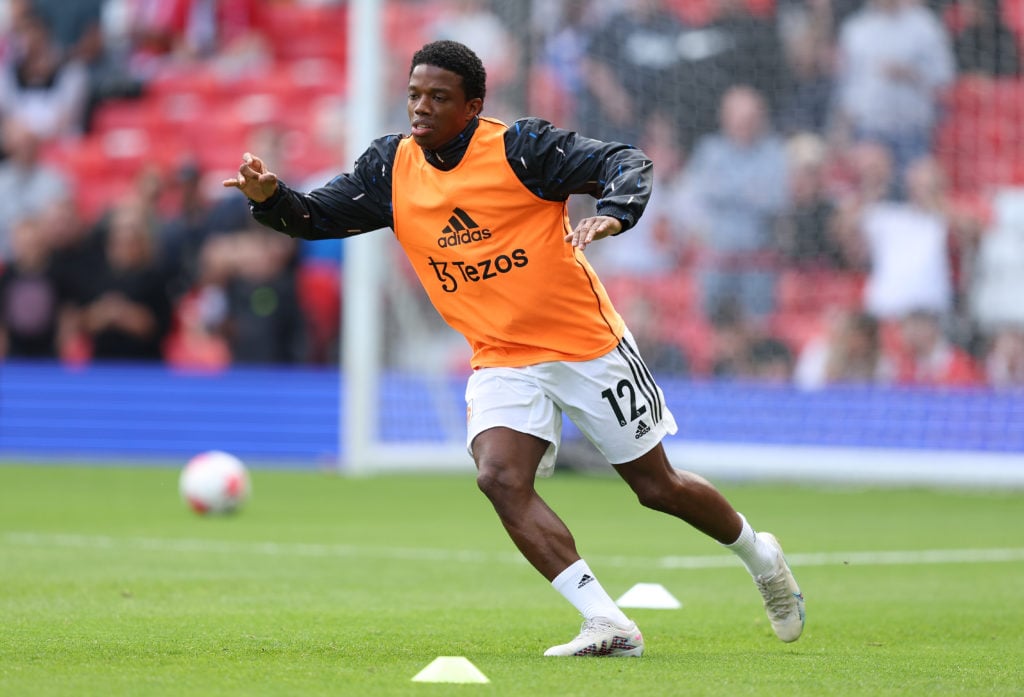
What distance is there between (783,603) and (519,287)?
5.41 ft

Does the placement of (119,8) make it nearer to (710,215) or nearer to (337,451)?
(337,451)

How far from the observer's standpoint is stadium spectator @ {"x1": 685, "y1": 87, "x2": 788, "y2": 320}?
53.1ft

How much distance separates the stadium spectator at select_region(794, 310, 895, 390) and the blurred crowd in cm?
2

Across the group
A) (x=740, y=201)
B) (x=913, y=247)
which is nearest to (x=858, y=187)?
(x=913, y=247)

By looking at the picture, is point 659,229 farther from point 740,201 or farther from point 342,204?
point 342,204

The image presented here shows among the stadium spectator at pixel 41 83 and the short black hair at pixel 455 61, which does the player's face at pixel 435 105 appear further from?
the stadium spectator at pixel 41 83

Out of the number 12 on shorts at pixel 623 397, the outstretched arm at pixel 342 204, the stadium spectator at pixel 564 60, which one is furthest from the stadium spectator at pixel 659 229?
the number 12 on shorts at pixel 623 397

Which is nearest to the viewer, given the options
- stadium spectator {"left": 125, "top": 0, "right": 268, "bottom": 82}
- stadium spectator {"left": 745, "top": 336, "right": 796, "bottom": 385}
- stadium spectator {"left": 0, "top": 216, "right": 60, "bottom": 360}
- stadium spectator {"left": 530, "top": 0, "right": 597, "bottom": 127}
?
stadium spectator {"left": 530, "top": 0, "right": 597, "bottom": 127}

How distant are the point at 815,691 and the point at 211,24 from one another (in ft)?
64.0

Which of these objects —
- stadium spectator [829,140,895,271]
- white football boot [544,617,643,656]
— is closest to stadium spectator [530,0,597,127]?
stadium spectator [829,140,895,271]

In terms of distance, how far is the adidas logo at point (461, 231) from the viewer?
6.29 metres

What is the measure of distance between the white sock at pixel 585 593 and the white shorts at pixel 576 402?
0.47 meters

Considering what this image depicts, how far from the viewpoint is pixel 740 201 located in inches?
643

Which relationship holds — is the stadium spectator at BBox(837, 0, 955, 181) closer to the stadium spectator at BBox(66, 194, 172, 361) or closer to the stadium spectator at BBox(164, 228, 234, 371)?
Result: the stadium spectator at BBox(164, 228, 234, 371)
